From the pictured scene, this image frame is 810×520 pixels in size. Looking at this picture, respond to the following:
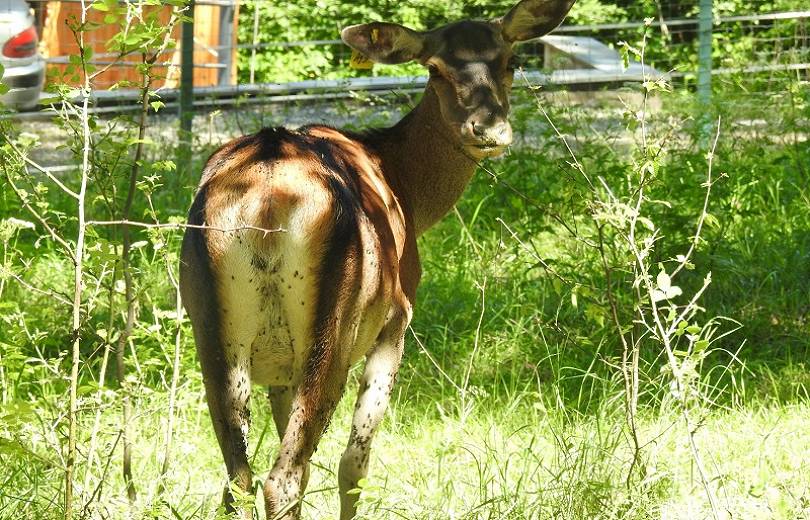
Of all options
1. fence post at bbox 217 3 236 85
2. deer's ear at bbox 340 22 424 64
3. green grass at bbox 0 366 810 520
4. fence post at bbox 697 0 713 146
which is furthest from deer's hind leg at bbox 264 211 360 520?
fence post at bbox 217 3 236 85

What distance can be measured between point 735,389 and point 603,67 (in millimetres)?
7416

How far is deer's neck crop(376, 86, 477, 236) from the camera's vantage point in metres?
5.51

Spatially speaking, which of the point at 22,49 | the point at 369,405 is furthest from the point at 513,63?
the point at 22,49

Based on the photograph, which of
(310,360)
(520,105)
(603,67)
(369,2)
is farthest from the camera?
(369,2)

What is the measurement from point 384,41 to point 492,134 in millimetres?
856

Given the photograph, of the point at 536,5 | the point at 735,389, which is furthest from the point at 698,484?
the point at 536,5

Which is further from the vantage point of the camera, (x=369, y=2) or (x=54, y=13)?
(x=369, y=2)

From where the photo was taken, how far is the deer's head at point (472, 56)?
5.10 m

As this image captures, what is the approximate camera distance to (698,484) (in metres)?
4.54

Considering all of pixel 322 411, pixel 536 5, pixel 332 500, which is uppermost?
pixel 536 5

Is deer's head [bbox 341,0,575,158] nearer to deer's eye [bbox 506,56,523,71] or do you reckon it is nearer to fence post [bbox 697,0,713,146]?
deer's eye [bbox 506,56,523,71]

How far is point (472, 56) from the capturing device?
5.34 m

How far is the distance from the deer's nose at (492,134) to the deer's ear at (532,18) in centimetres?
74

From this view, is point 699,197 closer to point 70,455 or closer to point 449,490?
point 449,490
